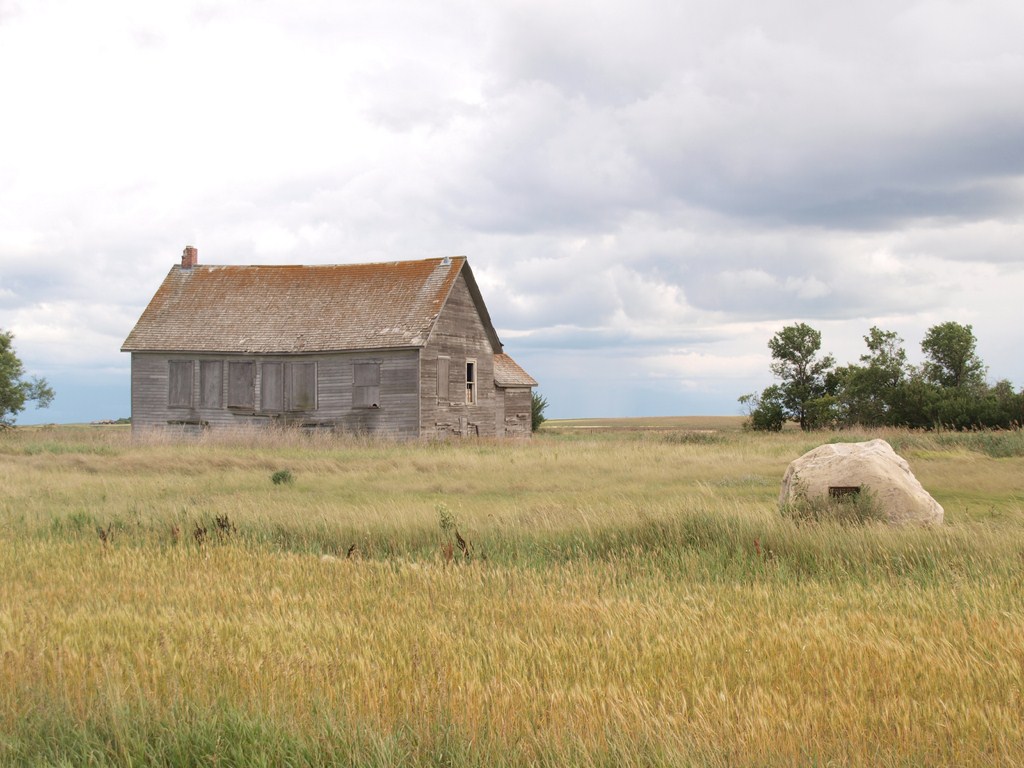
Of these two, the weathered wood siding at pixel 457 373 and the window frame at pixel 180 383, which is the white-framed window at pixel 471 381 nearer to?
the weathered wood siding at pixel 457 373

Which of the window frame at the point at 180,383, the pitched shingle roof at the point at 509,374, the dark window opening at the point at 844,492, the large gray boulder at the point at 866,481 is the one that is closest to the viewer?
the large gray boulder at the point at 866,481

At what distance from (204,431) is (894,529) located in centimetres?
2794

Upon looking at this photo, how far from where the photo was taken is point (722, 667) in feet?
18.3

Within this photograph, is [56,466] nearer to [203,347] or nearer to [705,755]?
[203,347]

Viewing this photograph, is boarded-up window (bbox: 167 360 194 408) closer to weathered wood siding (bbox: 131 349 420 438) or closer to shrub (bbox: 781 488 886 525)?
weathered wood siding (bbox: 131 349 420 438)

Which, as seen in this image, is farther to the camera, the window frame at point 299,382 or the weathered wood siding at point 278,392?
the window frame at point 299,382

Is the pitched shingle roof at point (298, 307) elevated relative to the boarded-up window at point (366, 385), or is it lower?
elevated

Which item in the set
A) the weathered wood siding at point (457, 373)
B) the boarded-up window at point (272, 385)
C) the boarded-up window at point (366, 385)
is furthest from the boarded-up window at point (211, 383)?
the weathered wood siding at point (457, 373)

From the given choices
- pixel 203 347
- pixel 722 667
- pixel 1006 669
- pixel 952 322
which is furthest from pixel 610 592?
pixel 952 322

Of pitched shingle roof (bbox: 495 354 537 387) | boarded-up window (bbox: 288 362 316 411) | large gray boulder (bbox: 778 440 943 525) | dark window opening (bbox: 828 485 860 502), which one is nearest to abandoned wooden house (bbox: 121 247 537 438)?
boarded-up window (bbox: 288 362 316 411)

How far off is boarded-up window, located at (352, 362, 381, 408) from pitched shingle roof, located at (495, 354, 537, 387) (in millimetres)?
6867

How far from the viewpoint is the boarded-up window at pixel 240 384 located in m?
34.9

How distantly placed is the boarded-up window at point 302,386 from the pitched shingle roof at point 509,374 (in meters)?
8.24

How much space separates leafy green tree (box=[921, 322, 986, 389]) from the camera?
38781 millimetres
